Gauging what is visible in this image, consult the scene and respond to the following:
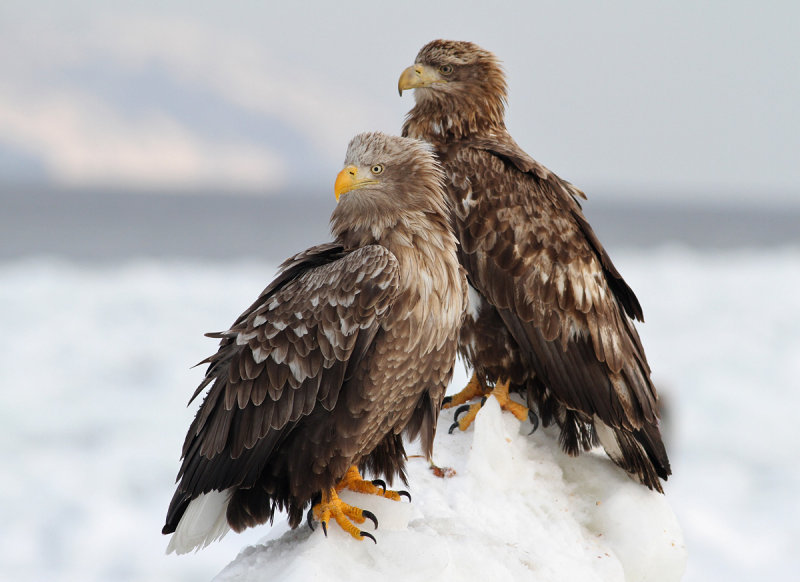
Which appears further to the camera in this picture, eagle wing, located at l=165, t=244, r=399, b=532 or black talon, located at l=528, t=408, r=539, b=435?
black talon, located at l=528, t=408, r=539, b=435

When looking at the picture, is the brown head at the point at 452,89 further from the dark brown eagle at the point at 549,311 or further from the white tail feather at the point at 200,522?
the white tail feather at the point at 200,522

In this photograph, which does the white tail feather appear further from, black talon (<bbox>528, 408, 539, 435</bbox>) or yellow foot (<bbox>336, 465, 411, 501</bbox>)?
black talon (<bbox>528, 408, 539, 435</bbox>)

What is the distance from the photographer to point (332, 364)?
3.59m

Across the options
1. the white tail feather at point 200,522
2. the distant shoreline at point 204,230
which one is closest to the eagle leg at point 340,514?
the white tail feather at point 200,522

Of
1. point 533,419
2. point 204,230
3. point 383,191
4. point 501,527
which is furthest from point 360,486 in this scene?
point 204,230

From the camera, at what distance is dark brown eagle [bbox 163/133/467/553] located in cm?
361

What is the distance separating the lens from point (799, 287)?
22984 mm

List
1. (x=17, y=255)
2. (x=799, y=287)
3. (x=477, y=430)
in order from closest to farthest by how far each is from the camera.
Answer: (x=477, y=430) < (x=799, y=287) < (x=17, y=255)

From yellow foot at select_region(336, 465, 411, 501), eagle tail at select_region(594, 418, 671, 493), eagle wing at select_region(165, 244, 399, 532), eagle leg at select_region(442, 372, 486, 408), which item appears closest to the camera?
eagle wing at select_region(165, 244, 399, 532)

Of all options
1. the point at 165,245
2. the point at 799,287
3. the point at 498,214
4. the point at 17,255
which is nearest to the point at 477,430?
the point at 498,214

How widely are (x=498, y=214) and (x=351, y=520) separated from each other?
2.19m

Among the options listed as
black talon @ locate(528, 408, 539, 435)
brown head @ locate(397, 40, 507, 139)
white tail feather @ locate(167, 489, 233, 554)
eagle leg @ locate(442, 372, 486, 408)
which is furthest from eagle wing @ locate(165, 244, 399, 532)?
brown head @ locate(397, 40, 507, 139)

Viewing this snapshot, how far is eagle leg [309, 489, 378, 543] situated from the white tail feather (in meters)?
0.42

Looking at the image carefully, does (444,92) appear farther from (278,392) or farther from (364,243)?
(278,392)
